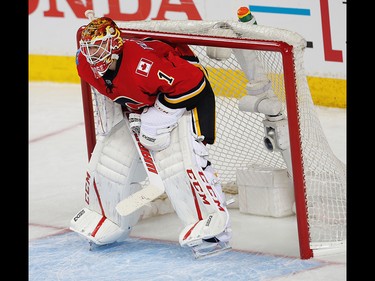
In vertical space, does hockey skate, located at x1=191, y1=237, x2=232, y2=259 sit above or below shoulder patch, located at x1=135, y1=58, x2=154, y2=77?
below

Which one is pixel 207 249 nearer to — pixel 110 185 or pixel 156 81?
pixel 110 185

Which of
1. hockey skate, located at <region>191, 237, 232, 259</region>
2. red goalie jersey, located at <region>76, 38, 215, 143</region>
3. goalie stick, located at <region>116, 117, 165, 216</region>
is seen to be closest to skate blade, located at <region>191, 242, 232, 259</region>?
hockey skate, located at <region>191, 237, 232, 259</region>

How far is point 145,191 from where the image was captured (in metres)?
3.85

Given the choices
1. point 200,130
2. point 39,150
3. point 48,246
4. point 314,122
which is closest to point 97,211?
point 48,246

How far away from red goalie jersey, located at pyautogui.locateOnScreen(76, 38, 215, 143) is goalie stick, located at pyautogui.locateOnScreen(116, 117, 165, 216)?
0.48 ft

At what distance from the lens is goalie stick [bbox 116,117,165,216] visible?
12.6 ft

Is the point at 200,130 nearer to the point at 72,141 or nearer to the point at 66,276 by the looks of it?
the point at 66,276

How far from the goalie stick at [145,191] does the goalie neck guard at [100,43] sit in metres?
0.32

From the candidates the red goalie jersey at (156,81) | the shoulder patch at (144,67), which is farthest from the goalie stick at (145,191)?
the shoulder patch at (144,67)

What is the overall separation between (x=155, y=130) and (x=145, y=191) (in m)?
0.20

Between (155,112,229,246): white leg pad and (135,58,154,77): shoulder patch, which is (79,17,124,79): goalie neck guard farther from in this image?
(155,112,229,246): white leg pad

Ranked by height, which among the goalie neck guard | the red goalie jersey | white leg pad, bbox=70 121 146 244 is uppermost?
the goalie neck guard

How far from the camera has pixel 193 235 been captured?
3805 mm

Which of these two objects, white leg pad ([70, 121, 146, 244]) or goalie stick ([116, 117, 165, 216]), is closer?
goalie stick ([116, 117, 165, 216])
